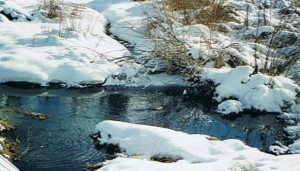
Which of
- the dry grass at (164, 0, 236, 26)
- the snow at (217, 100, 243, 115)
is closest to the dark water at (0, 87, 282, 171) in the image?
the snow at (217, 100, 243, 115)

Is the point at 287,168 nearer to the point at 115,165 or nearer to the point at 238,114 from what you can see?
the point at 115,165

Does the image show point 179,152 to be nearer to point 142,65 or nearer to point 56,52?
point 142,65

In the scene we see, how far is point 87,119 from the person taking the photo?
6.72 metres

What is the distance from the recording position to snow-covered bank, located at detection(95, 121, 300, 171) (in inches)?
193

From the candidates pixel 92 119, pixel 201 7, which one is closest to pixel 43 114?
pixel 92 119

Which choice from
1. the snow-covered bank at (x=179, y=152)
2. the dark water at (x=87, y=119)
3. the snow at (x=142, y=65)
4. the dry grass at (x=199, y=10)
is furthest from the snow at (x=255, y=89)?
the dry grass at (x=199, y=10)

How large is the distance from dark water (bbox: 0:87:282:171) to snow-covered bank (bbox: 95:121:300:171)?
1.09 ft

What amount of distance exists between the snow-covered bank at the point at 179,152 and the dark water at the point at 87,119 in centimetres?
33

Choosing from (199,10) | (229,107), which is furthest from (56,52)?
(229,107)

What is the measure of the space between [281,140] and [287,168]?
5.52 ft

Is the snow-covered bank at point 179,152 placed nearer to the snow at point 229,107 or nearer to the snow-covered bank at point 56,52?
the snow at point 229,107

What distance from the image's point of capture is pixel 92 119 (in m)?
6.73

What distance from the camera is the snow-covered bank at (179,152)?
490cm

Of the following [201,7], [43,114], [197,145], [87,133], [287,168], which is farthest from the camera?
[201,7]
